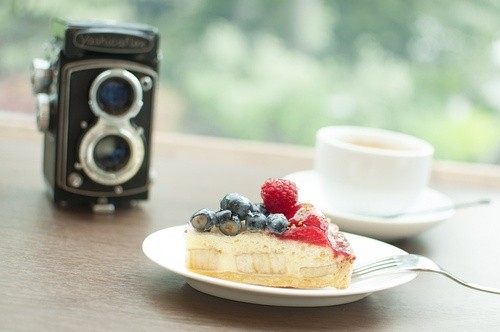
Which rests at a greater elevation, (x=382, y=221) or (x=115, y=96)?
(x=115, y=96)

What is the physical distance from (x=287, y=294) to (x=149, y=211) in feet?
1.47

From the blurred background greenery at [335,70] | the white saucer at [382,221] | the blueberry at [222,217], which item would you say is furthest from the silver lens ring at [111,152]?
the blurred background greenery at [335,70]

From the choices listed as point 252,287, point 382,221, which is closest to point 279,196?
point 252,287

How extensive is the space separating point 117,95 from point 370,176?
333 mm

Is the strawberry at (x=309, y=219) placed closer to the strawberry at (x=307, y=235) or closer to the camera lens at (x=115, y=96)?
the strawberry at (x=307, y=235)

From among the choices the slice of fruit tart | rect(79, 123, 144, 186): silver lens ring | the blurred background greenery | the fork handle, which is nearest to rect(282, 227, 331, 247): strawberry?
the slice of fruit tart

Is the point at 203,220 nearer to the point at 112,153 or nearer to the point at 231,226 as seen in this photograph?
the point at 231,226

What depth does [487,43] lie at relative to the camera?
10.9ft

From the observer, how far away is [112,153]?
124 cm

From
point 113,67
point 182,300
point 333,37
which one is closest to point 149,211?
point 113,67

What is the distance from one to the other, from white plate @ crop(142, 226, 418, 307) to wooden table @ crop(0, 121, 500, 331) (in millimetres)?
11

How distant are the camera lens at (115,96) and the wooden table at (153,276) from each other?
14 centimetres

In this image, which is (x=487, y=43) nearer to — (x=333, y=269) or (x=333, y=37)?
(x=333, y=37)

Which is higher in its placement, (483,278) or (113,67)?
(113,67)
